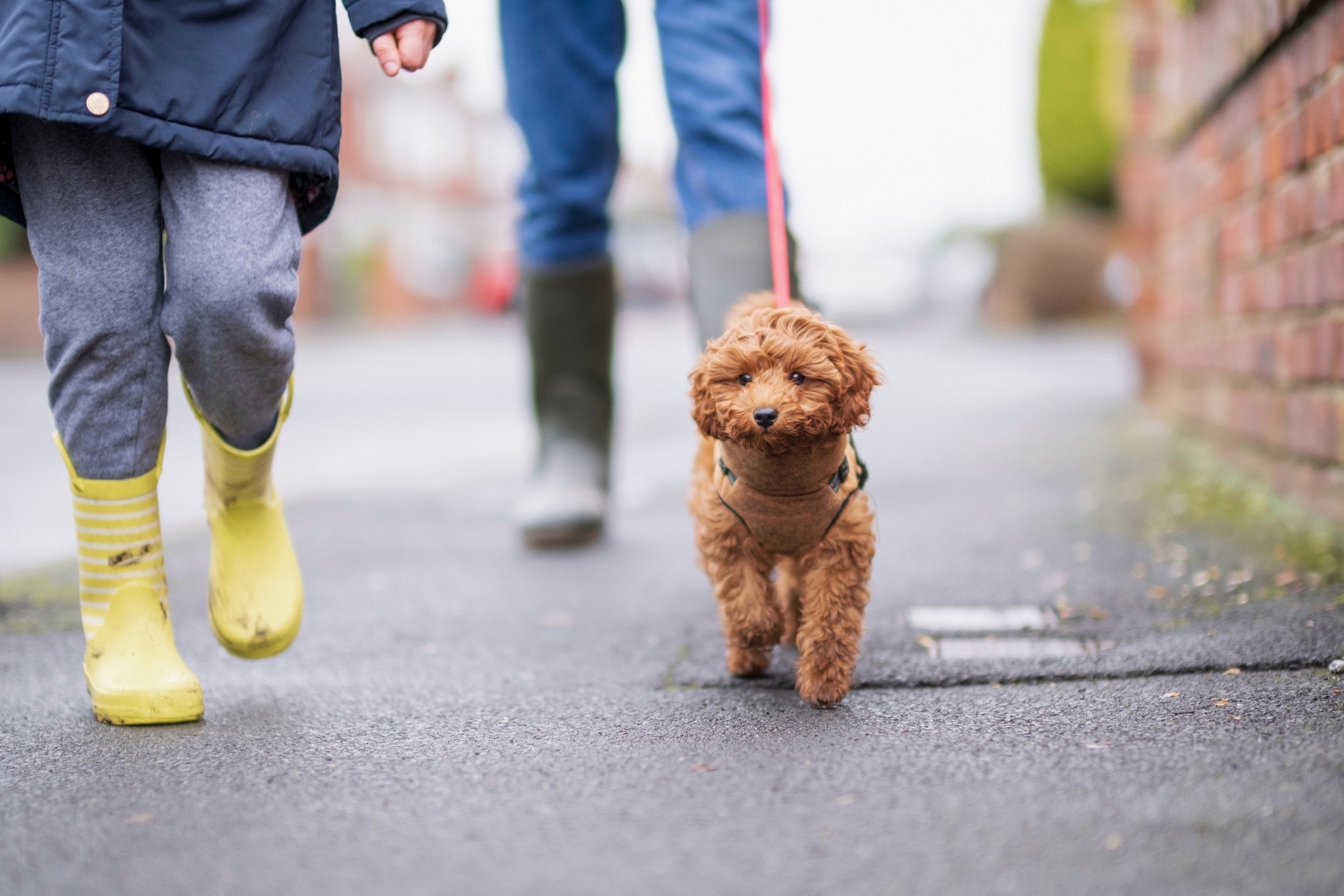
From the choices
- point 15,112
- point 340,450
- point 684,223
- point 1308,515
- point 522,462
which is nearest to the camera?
point 15,112

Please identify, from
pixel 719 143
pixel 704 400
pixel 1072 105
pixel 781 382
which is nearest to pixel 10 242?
pixel 1072 105

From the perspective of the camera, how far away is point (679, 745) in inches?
73.7

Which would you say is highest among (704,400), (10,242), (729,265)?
(10,242)

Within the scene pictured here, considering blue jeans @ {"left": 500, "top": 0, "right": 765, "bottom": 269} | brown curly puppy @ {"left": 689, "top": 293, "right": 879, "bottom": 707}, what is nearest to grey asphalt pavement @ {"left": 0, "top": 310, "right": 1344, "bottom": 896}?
brown curly puppy @ {"left": 689, "top": 293, "right": 879, "bottom": 707}

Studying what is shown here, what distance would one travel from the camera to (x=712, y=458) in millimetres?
2287

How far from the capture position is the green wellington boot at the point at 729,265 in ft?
8.29

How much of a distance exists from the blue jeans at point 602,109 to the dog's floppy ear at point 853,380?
72 centimetres

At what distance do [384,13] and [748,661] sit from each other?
130cm

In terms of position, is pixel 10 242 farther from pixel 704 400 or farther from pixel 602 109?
pixel 704 400

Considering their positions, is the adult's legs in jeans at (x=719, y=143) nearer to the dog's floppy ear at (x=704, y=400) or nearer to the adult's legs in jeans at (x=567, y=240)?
the dog's floppy ear at (x=704, y=400)

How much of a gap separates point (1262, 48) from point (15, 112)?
3192 millimetres

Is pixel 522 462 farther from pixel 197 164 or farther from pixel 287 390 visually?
pixel 197 164

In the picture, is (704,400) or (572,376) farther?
(572,376)

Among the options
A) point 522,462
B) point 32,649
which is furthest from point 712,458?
point 522,462
